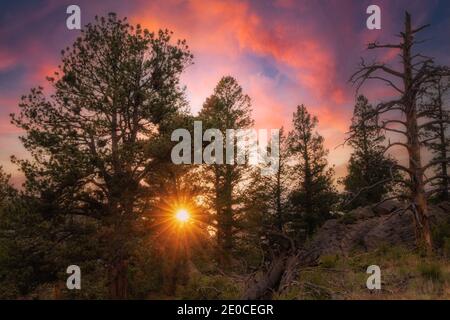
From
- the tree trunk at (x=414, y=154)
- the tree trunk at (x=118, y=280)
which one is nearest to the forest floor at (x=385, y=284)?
the tree trunk at (x=414, y=154)

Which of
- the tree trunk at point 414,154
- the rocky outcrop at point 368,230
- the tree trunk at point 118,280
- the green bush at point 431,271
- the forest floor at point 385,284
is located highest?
the tree trunk at point 414,154

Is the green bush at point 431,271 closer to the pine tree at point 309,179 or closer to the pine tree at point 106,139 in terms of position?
the pine tree at point 106,139

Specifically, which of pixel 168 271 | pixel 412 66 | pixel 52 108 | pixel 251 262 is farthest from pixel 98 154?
pixel 251 262

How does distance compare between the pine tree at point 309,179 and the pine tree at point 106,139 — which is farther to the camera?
the pine tree at point 309,179

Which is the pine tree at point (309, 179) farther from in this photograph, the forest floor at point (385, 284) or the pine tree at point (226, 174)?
the forest floor at point (385, 284)

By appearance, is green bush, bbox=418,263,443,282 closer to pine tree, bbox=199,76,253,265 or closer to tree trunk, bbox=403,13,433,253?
tree trunk, bbox=403,13,433,253

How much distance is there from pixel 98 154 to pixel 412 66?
11.9 meters

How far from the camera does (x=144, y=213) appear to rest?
1625 centimetres

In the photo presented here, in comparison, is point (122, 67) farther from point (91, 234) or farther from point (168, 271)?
point (168, 271)

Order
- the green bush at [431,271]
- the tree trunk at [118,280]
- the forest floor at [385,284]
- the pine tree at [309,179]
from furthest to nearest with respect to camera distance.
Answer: the pine tree at [309,179]
the tree trunk at [118,280]
the green bush at [431,271]
the forest floor at [385,284]

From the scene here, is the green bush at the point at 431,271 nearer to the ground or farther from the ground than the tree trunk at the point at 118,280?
farther from the ground

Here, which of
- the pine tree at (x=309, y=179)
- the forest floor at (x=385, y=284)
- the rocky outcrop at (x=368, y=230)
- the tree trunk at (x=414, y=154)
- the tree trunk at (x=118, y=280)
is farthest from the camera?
the pine tree at (x=309, y=179)

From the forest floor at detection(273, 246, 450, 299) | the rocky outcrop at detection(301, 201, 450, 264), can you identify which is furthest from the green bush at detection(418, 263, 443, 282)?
the rocky outcrop at detection(301, 201, 450, 264)

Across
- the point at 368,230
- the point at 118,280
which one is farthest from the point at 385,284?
the point at 368,230
